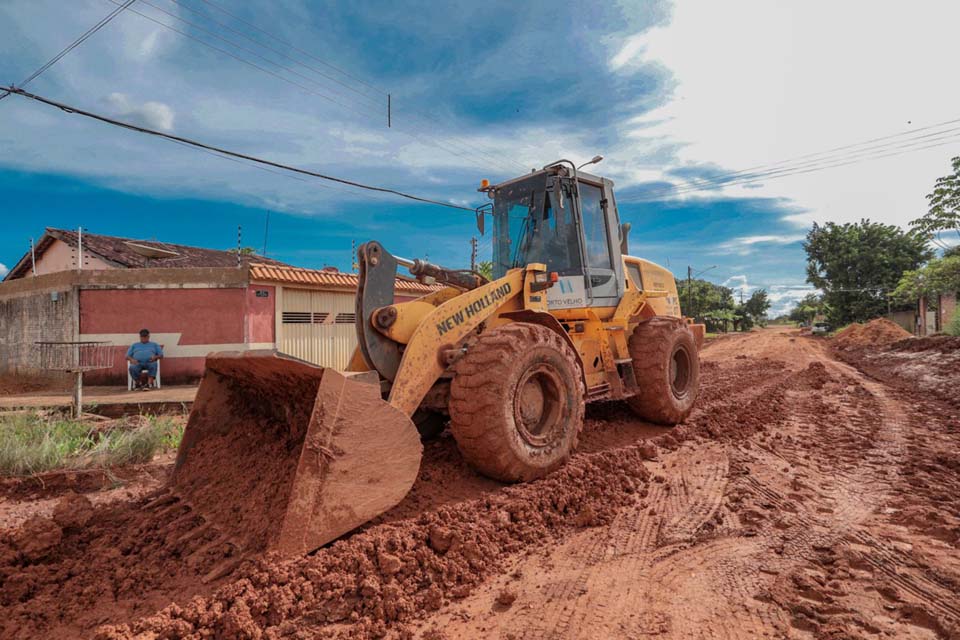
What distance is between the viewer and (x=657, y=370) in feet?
20.2

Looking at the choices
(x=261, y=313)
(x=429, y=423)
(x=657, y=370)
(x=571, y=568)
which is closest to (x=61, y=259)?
(x=261, y=313)

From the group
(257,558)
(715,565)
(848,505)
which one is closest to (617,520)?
(715,565)

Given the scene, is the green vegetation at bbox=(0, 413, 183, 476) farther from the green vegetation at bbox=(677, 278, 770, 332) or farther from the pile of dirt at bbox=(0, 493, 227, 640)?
the green vegetation at bbox=(677, 278, 770, 332)

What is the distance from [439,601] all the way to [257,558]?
96 cm

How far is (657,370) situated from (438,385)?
3120 millimetres

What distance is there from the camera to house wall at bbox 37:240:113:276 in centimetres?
1873

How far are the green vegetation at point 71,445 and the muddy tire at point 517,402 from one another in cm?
427

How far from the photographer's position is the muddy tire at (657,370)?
616cm

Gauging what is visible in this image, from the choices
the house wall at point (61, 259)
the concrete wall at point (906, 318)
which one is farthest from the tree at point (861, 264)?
the house wall at point (61, 259)

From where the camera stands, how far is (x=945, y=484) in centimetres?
438

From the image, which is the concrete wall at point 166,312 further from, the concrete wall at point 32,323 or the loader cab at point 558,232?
the loader cab at point 558,232

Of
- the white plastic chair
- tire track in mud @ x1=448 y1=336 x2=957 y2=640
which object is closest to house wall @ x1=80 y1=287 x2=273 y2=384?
A: the white plastic chair

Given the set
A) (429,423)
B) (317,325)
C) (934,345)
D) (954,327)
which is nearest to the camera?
(429,423)

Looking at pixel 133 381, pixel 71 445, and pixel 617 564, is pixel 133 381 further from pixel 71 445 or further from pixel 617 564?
pixel 617 564
